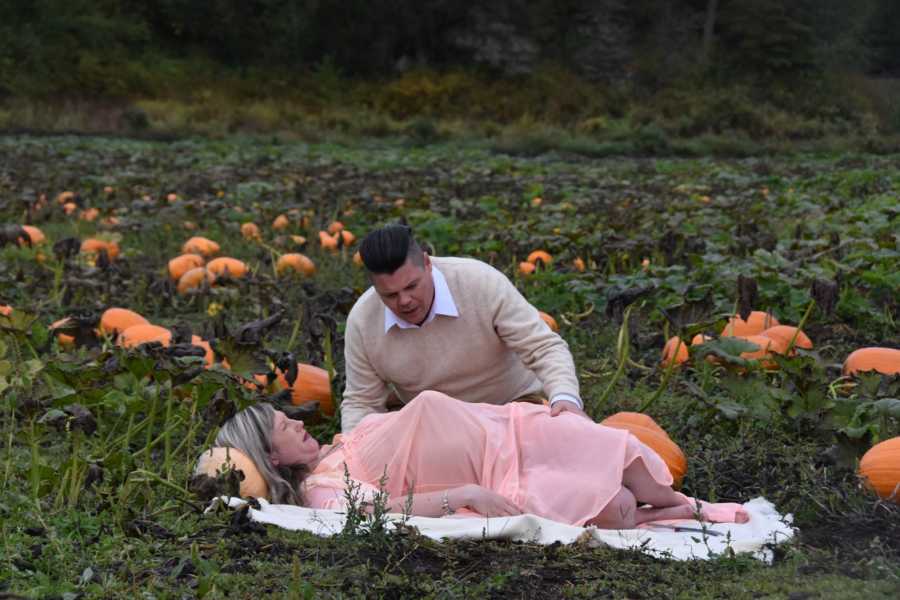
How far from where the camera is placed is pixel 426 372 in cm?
421

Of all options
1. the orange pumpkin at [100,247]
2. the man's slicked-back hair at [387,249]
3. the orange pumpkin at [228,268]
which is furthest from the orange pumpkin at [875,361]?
the orange pumpkin at [100,247]

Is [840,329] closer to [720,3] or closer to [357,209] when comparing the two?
[357,209]

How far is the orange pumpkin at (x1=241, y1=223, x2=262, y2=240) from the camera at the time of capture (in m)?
8.60

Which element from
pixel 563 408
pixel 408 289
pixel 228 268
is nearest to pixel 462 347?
pixel 408 289

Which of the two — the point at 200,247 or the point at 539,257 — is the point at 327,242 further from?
the point at 539,257

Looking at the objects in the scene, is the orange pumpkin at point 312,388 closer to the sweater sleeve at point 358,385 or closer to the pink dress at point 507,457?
the sweater sleeve at point 358,385

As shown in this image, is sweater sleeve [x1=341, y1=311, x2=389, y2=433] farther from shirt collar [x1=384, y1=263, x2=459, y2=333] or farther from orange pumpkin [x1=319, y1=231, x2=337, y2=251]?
orange pumpkin [x1=319, y1=231, x2=337, y2=251]

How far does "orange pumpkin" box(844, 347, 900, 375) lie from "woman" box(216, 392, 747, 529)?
1.49 meters

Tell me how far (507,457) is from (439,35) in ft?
113

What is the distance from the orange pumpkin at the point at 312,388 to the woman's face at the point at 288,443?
0.95 meters

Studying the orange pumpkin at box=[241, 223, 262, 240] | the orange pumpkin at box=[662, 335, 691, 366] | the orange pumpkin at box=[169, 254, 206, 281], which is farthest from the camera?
the orange pumpkin at box=[241, 223, 262, 240]

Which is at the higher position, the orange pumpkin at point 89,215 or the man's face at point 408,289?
the man's face at point 408,289

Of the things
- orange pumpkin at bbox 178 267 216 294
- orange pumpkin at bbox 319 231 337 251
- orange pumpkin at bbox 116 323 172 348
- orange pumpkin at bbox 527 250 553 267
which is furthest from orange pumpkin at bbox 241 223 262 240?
orange pumpkin at bbox 116 323 172 348

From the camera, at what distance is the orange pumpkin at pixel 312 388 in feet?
16.2
